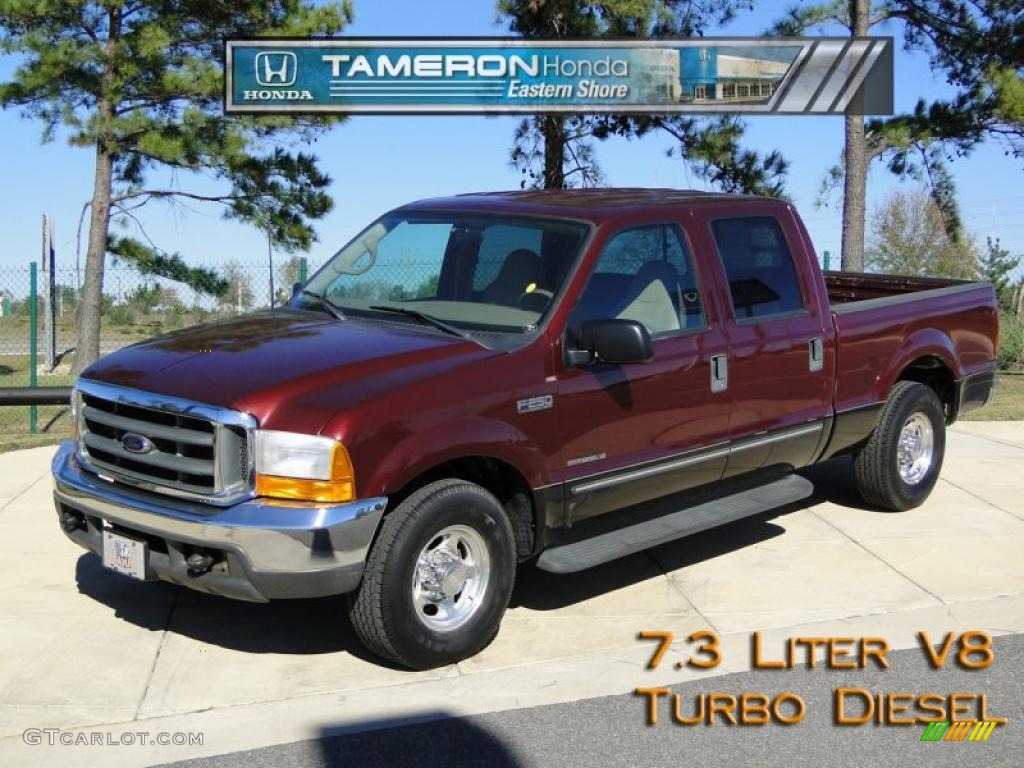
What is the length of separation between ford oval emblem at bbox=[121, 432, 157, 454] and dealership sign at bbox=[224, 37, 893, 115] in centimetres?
1299

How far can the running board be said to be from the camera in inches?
236

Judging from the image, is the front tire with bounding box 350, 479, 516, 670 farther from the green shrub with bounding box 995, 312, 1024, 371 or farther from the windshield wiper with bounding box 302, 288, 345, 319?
the green shrub with bounding box 995, 312, 1024, 371

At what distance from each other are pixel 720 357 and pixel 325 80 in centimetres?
1323

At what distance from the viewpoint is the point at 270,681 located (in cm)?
547

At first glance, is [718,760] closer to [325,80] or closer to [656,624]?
[656,624]

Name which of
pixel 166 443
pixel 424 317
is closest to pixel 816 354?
pixel 424 317

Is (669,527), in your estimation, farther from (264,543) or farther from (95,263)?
(95,263)

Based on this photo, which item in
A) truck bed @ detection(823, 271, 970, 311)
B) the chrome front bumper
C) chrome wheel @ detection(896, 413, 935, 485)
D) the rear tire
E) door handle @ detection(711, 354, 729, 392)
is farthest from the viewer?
truck bed @ detection(823, 271, 970, 311)

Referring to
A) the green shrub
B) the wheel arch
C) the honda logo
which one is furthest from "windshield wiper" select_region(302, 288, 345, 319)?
the green shrub

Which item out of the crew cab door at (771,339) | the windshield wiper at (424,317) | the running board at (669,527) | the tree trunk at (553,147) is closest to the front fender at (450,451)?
the running board at (669,527)

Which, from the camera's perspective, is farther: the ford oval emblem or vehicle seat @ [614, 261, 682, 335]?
vehicle seat @ [614, 261, 682, 335]

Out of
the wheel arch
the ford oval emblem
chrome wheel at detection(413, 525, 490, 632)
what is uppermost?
the ford oval emblem

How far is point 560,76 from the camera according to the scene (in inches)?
737

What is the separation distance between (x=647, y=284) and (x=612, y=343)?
793mm
